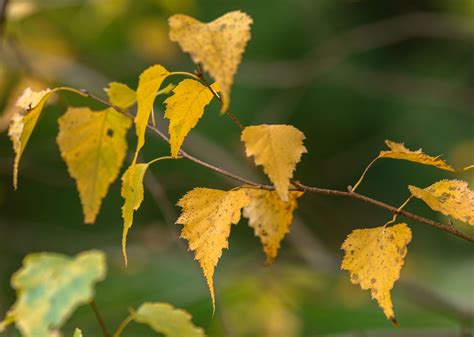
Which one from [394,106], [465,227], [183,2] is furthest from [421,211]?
[183,2]

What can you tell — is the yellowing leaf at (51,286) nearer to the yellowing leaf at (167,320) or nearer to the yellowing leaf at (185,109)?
the yellowing leaf at (167,320)

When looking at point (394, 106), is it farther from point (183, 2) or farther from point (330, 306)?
point (183, 2)

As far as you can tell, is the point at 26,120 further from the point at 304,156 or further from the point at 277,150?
the point at 304,156

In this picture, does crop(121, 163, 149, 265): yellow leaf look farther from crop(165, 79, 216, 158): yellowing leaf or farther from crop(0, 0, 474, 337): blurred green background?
crop(0, 0, 474, 337): blurred green background

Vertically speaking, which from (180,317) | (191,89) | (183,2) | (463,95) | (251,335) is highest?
(191,89)

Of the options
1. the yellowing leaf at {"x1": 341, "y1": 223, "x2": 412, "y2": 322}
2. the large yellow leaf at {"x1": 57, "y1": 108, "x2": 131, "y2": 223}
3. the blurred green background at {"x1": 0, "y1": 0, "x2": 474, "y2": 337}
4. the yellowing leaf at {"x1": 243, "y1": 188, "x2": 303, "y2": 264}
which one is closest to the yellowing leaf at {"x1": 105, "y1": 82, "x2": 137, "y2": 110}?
the large yellow leaf at {"x1": 57, "y1": 108, "x2": 131, "y2": 223}

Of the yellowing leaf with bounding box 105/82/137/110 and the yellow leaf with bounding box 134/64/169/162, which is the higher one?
the yellow leaf with bounding box 134/64/169/162

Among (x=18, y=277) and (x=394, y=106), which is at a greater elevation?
(x=18, y=277)
